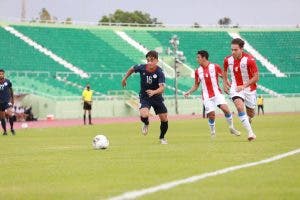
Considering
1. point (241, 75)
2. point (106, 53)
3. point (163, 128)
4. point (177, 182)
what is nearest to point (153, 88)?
point (163, 128)

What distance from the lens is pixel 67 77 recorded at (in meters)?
57.1

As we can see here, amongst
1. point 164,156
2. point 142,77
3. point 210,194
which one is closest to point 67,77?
point 142,77

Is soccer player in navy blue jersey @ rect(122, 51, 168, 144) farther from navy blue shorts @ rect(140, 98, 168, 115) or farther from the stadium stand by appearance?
the stadium stand

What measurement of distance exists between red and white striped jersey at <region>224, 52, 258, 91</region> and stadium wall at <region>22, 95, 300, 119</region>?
33.3m

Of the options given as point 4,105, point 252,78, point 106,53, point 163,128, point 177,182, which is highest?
point 106,53

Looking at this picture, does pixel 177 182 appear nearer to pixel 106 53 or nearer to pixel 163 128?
pixel 163 128

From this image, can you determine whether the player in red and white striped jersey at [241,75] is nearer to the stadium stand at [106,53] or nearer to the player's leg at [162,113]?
the player's leg at [162,113]

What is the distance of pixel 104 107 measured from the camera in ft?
175

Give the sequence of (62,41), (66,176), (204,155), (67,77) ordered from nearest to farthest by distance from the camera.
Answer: (66,176) < (204,155) < (67,77) < (62,41)

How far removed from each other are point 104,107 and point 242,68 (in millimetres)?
36090

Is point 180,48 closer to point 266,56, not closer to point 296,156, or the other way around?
point 266,56

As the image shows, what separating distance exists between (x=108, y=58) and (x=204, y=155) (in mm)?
51142

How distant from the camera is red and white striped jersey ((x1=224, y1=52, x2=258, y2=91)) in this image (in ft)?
57.7

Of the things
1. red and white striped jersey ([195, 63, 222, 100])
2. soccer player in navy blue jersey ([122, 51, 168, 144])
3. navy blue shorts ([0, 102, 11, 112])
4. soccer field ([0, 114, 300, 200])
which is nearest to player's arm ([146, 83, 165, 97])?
soccer player in navy blue jersey ([122, 51, 168, 144])
